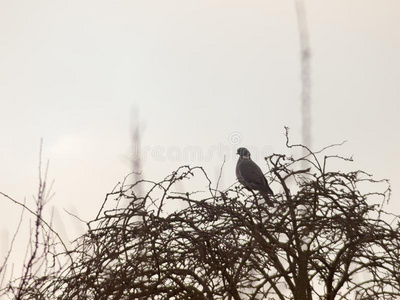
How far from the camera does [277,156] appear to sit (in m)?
5.26

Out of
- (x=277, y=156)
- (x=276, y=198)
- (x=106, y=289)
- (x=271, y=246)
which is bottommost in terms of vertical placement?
(x=106, y=289)

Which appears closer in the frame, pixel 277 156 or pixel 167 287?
pixel 167 287

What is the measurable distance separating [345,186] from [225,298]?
4.33 ft

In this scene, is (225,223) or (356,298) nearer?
(225,223)

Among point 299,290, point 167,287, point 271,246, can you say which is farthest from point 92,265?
point 299,290

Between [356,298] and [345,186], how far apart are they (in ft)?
3.39

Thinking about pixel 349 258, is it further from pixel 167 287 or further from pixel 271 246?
pixel 167 287

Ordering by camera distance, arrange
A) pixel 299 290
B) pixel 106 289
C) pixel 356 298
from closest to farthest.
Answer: pixel 106 289 → pixel 299 290 → pixel 356 298

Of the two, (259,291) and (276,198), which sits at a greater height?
(276,198)

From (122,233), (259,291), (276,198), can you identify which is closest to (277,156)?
(276,198)

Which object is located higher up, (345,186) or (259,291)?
(345,186)

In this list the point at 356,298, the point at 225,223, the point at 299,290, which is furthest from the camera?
the point at 356,298

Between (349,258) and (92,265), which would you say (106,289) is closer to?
(92,265)

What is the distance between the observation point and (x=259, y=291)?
18.1 ft
